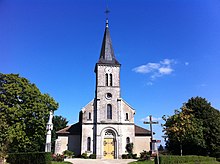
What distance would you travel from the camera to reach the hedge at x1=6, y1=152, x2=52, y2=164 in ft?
69.9

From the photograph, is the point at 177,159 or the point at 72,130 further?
the point at 72,130

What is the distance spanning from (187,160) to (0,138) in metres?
17.6

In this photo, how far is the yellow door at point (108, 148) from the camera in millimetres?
36625

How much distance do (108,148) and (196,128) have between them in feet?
46.0

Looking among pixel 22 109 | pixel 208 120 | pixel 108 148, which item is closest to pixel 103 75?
pixel 108 148

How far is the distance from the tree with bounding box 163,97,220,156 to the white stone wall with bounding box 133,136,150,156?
5.84 m

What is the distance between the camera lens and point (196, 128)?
3019 centimetres

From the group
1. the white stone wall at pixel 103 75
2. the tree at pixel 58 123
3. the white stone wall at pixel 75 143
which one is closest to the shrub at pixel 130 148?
the white stone wall at pixel 75 143

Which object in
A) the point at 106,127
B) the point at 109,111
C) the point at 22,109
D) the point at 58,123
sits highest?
the point at 109,111

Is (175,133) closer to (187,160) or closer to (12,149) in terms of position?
(187,160)

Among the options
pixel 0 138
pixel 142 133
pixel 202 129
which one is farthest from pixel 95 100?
pixel 0 138

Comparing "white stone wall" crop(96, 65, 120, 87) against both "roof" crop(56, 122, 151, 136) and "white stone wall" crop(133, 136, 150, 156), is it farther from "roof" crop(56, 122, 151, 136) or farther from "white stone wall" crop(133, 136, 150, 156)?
"white stone wall" crop(133, 136, 150, 156)

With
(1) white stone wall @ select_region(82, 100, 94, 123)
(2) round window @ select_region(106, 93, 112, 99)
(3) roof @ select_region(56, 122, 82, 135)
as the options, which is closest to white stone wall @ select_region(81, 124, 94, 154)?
(1) white stone wall @ select_region(82, 100, 94, 123)

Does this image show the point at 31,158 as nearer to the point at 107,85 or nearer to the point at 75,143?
the point at 75,143
